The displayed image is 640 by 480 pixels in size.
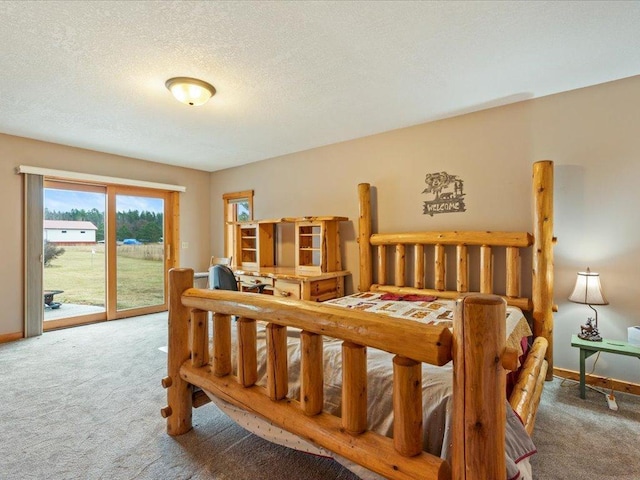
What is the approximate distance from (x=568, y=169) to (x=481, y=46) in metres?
1.37

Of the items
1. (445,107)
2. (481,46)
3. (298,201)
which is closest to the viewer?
(481,46)

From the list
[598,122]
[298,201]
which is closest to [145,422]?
[298,201]

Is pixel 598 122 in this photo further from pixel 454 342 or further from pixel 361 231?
pixel 454 342

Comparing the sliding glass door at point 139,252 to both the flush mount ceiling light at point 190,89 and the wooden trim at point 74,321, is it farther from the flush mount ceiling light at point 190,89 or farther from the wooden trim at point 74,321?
the flush mount ceiling light at point 190,89

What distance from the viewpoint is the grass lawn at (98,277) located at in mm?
4388

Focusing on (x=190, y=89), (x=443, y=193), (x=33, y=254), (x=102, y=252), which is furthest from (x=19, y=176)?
(x=443, y=193)

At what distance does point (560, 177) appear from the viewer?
272 centimetres

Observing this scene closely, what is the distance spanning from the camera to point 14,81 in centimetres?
249

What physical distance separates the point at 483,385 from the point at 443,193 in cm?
266

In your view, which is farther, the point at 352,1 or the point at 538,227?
the point at 538,227

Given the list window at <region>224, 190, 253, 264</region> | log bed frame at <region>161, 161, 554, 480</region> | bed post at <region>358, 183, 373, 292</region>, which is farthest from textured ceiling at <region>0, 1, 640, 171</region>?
window at <region>224, 190, 253, 264</region>

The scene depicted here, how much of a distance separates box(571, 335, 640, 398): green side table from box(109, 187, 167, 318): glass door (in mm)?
5295

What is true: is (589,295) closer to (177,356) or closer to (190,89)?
(177,356)

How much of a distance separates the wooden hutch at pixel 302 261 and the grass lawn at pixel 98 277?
156 centimetres
